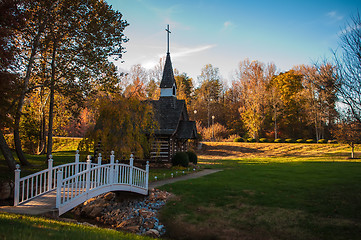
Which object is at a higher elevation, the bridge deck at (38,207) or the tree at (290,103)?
the tree at (290,103)

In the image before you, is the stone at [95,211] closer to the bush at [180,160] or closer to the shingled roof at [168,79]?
the bush at [180,160]

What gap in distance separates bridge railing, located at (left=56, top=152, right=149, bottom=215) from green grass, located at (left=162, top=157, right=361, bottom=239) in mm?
1924

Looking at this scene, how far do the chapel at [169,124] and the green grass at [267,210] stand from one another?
8.31m

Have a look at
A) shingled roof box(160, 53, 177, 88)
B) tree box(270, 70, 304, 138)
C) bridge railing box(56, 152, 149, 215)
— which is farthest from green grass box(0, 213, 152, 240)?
tree box(270, 70, 304, 138)

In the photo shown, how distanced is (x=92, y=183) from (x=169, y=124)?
Answer: 14.5m

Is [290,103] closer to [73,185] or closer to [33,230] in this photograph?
[73,185]

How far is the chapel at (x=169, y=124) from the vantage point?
23.0m

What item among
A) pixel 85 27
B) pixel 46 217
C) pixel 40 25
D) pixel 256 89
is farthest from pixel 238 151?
pixel 46 217

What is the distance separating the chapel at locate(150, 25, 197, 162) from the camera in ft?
75.6

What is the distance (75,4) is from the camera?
57.6 feet

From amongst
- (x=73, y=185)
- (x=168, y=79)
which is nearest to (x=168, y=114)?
(x=168, y=79)

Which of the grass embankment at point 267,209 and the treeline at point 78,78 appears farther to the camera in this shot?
the treeline at point 78,78

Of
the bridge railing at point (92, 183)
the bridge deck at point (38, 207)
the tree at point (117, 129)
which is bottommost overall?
the bridge deck at point (38, 207)

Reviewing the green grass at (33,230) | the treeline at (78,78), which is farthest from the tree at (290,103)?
the green grass at (33,230)
